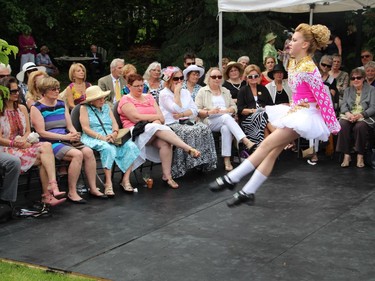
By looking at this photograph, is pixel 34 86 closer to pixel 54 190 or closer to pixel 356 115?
pixel 54 190

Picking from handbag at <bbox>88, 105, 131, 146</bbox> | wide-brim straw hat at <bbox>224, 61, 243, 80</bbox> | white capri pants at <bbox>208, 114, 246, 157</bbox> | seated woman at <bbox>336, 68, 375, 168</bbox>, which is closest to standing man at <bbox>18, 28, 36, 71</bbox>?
wide-brim straw hat at <bbox>224, 61, 243, 80</bbox>

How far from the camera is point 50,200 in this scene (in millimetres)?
6258

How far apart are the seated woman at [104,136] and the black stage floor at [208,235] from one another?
0.97 ft

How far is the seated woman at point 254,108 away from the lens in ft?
28.7

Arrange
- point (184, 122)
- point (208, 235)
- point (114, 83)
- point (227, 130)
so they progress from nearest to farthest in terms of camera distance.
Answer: point (208, 235) < point (184, 122) < point (227, 130) < point (114, 83)

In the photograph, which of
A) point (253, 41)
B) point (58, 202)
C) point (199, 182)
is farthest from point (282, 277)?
point (253, 41)

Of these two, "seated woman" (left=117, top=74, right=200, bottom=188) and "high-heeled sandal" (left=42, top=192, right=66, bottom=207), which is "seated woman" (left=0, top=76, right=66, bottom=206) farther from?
"seated woman" (left=117, top=74, right=200, bottom=188)

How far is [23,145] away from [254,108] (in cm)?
371

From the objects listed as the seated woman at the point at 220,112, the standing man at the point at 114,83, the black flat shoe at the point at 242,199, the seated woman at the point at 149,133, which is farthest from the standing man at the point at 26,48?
the black flat shoe at the point at 242,199

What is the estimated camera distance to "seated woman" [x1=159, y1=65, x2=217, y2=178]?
7820 millimetres

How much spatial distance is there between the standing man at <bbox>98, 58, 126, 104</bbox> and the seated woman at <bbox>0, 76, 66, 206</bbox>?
2.62 m

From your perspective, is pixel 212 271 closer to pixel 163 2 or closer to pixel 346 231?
pixel 346 231

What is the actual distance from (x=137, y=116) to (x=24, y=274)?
129 inches

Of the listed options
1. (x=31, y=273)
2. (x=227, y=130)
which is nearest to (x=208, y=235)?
(x=31, y=273)
